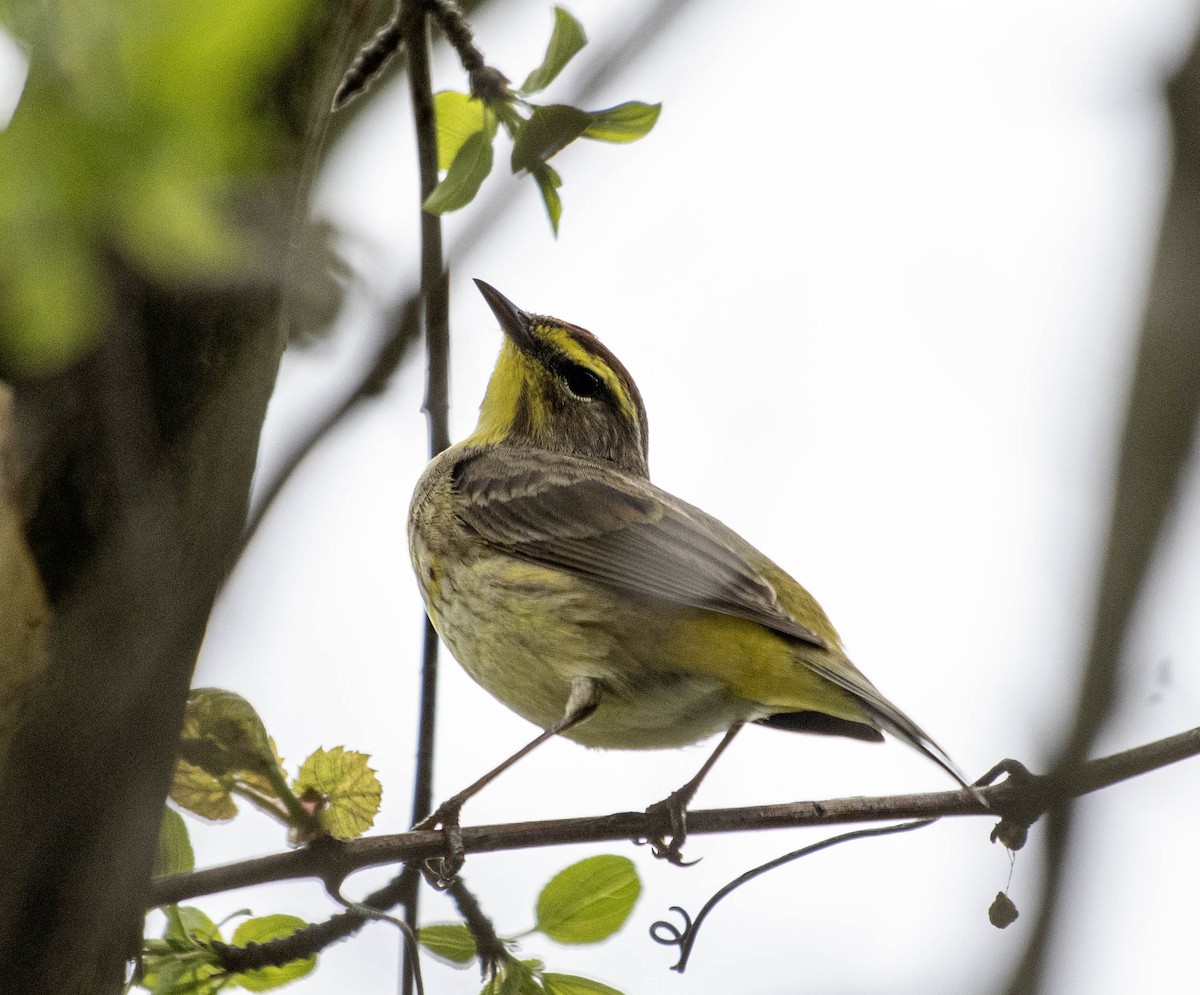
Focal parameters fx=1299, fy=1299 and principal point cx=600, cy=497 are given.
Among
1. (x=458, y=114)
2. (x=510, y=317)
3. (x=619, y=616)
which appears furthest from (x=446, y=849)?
(x=510, y=317)

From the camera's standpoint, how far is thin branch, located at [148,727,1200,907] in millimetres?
2729

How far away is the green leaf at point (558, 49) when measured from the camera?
3361 millimetres

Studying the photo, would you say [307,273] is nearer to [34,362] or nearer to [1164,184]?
[34,362]

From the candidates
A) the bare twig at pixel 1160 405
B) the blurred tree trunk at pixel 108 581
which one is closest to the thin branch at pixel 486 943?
the blurred tree trunk at pixel 108 581

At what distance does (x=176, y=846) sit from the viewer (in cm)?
319

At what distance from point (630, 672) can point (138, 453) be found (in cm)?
262

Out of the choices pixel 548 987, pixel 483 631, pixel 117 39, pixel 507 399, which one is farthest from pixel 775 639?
pixel 117 39

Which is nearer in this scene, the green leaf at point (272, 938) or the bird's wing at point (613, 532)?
the green leaf at point (272, 938)

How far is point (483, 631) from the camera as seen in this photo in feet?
16.4

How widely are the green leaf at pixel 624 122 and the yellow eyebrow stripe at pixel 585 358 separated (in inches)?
108

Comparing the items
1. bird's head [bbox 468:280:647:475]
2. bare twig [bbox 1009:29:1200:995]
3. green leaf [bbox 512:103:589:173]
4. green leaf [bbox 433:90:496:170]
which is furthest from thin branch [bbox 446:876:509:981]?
bird's head [bbox 468:280:647:475]

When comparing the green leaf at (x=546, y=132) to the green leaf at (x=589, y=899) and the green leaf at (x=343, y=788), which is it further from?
the green leaf at (x=589, y=899)

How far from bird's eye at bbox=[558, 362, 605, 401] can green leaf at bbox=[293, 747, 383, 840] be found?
359 cm

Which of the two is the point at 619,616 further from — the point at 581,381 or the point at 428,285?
the point at 581,381
